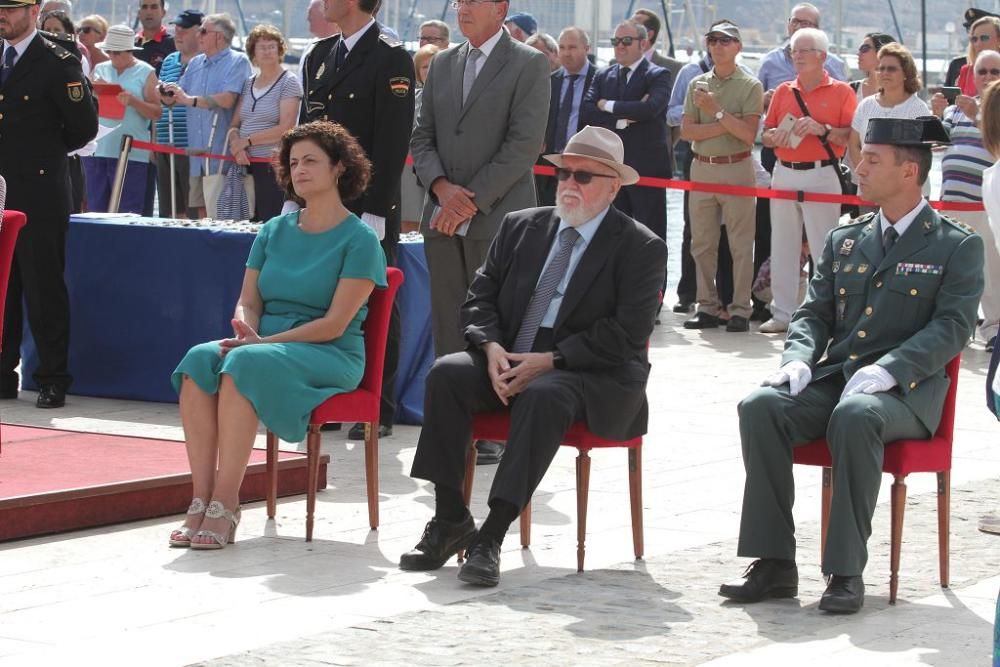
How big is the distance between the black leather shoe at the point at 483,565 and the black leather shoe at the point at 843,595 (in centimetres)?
92

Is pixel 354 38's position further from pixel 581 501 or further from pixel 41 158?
pixel 581 501

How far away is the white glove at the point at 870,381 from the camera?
202 inches

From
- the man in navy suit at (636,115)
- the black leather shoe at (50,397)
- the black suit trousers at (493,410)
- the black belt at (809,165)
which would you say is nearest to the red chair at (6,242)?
the black leather shoe at (50,397)

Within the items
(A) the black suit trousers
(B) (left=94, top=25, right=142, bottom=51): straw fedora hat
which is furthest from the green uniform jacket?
(B) (left=94, top=25, right=142, bottom=51): straw fedora hat

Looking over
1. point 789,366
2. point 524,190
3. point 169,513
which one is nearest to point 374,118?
point 524,190

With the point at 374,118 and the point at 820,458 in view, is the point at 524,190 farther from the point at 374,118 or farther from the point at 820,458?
the point at 820,458

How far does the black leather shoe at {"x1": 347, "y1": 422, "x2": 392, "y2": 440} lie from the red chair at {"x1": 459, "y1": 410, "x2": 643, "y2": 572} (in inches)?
78.9

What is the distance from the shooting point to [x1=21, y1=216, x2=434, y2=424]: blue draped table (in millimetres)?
8078

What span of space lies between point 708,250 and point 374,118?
4.69 meters

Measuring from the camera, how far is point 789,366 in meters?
5.34

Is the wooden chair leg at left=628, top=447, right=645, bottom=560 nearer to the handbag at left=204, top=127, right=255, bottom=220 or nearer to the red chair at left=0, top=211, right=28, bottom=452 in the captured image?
the red chair at left=0, top=211, right=28, bottom=452

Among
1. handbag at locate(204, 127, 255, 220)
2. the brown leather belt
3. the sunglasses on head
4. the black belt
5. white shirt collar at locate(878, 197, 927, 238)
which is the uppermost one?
the sunglasses on head

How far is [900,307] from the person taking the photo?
534 centimetres

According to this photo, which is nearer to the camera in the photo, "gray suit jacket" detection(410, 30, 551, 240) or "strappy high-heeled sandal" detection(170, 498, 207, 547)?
"strappy high-heeled sandal" detection(170, 498, 207, 547)
